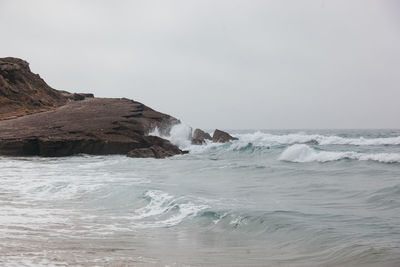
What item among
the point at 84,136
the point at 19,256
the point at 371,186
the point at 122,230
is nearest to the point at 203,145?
the point at 84,136

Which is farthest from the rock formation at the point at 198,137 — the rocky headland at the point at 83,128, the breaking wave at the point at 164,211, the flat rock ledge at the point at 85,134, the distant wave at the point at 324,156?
the breaking wave at the point at 164,211

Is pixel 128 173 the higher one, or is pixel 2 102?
pixel 2 102

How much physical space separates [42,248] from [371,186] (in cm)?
966

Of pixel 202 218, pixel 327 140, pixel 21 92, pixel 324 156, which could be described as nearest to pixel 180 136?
pixel 21 92

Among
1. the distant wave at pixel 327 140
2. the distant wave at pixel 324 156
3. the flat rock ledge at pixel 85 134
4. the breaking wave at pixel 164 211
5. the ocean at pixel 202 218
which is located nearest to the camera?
the ocean at pixel 202 218

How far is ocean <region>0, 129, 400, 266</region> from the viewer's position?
6.43 metres

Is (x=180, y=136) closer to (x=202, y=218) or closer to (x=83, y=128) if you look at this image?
(x=83, y=128)

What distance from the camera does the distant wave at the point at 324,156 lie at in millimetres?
21656

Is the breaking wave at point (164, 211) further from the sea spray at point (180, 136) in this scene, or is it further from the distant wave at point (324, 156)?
the sea spray at point (180, 136)

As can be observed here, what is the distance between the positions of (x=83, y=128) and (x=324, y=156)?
15.0 m

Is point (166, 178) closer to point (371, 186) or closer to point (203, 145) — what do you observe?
point (371, 186)

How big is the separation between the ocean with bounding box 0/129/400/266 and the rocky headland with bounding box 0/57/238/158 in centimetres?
1010

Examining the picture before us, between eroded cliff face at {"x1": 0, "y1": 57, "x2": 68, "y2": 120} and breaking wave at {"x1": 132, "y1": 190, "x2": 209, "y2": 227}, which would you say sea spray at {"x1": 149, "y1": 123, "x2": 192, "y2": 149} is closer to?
→ eroded cliff face at {"x1": 0, "y1": 57, "x2": 68, "y2": 120}

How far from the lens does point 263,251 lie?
6.94 m
